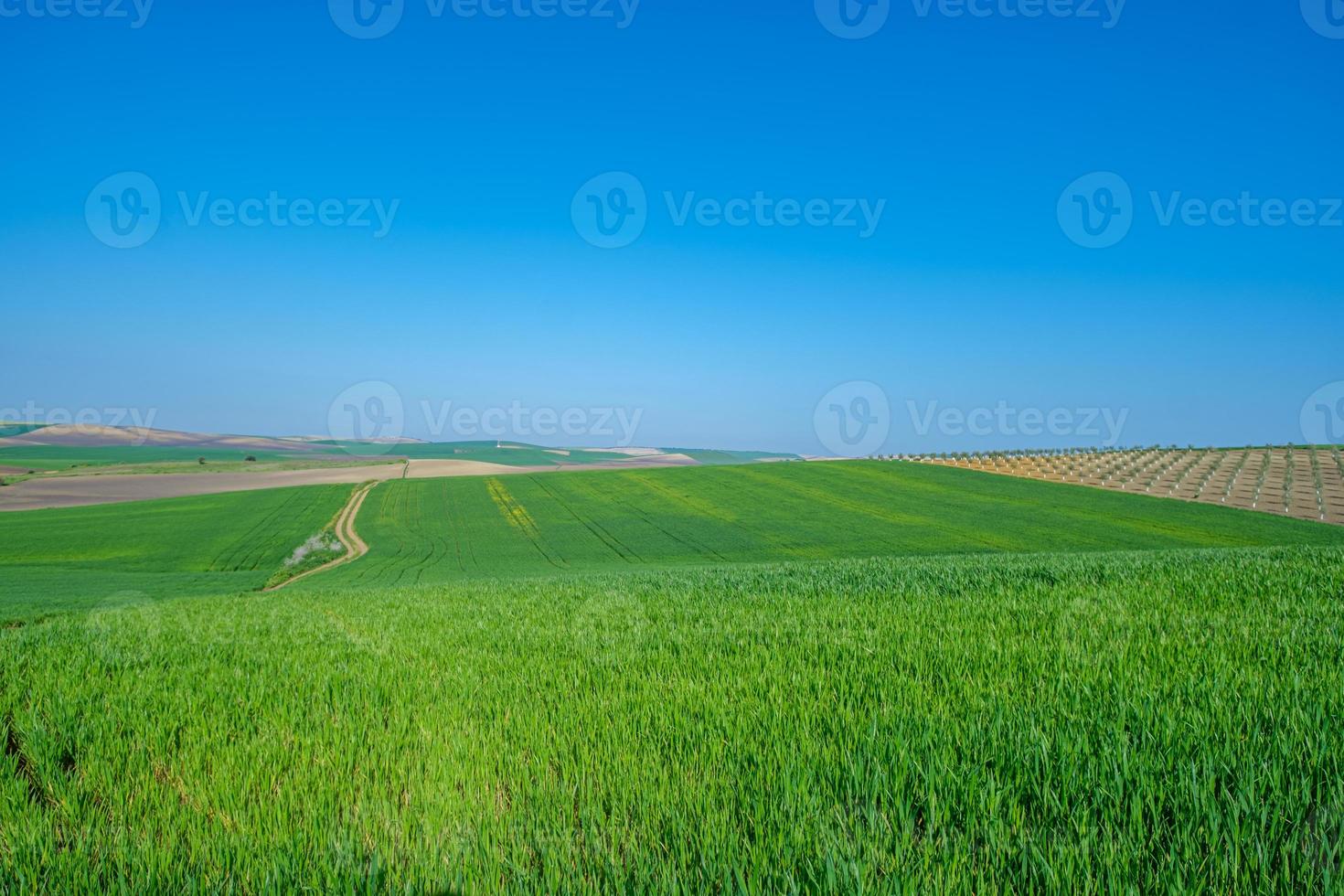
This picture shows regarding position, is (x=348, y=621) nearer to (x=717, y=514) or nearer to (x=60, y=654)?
(x=60, y=654)

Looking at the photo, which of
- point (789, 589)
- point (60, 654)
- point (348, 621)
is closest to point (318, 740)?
point (60, 654)

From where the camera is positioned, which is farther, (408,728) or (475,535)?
(475,535)

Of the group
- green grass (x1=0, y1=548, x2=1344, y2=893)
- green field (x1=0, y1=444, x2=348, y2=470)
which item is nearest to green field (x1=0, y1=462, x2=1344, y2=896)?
green grass (x1=0, y1=548, x2=1344, y2=893)

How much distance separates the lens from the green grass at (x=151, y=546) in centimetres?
2669

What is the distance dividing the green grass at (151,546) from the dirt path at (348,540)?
3.27 ft

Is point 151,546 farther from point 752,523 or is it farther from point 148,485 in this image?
point 752,523

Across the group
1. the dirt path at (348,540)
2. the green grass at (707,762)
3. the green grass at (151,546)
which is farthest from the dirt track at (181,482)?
the green grass at (707,762)

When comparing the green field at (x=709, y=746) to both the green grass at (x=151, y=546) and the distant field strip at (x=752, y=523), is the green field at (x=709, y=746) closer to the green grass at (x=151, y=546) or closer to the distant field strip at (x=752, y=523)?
the green grass at (x=151, y=546)

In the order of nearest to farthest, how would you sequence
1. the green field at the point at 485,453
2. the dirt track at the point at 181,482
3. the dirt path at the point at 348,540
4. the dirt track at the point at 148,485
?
the dirt path at the point at 348,540
the dirt track at the point at 148,485
the dirt track at the point at 181,482
the green field at the point at 485,453

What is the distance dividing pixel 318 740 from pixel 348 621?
279 inches

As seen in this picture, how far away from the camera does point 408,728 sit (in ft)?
14.3

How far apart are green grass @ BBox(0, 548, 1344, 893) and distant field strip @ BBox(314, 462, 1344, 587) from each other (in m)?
23.5

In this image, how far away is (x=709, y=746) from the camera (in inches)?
147

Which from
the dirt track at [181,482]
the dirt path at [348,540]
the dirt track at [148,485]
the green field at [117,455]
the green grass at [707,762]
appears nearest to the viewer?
the green grass at [707,762]
